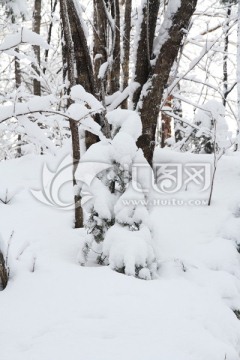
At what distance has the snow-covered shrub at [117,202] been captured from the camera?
3.12m

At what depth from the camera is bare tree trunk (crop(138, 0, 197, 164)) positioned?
4609 mm

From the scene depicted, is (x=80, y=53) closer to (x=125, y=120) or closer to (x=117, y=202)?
(x=125, y=120)

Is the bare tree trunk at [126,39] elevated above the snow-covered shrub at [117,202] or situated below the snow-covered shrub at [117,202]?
above

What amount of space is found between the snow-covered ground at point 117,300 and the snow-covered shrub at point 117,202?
219 millimetres

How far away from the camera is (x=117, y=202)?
327cm

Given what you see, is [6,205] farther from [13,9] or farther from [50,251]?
[13,9]

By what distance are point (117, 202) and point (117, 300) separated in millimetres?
937

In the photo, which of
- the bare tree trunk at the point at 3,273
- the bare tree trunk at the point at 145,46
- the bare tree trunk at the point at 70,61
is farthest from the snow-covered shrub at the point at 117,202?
the bare tree trunk at the point at 145,46

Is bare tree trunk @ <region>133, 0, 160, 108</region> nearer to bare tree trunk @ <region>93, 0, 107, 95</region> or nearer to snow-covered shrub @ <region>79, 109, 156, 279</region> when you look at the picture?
bare tree trunk @ <region>93, 0, 107, 95</region>

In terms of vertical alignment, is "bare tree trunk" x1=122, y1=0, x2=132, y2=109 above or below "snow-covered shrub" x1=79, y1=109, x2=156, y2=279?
above

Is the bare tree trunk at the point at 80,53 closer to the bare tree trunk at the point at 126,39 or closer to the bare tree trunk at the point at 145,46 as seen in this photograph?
the bare tree trunk at the point at 145,46

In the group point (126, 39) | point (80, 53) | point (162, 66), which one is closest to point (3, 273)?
point (80, 53)

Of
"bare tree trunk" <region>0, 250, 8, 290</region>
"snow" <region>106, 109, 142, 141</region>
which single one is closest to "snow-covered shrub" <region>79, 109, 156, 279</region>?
"snow" <region>106, 109, 142, 141</region>

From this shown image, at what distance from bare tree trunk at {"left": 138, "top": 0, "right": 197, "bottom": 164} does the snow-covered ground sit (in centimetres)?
148
